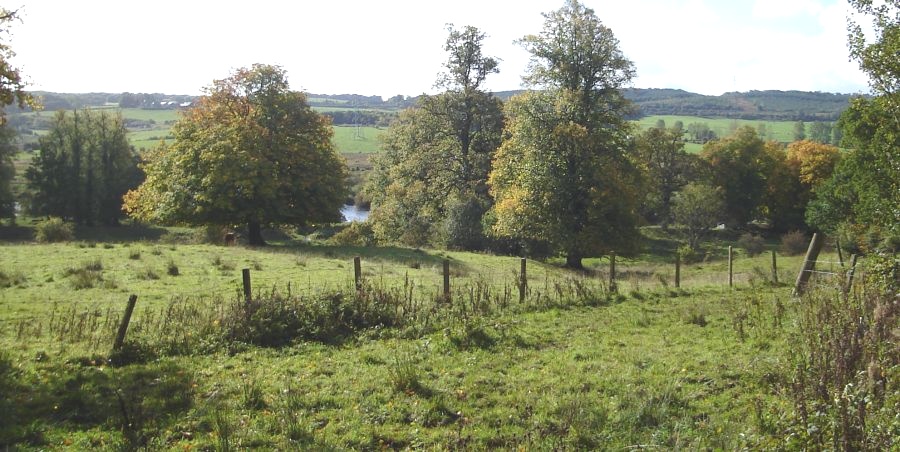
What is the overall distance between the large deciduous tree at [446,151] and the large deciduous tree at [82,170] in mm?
33924

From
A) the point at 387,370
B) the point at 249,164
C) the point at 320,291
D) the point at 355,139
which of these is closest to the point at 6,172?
the point at 249,164

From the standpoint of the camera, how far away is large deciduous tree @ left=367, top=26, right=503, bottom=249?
139 feet

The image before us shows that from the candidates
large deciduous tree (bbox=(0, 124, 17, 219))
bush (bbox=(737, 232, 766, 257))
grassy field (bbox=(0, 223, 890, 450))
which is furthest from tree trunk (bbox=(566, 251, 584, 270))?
large deciduous tree (bbox=(0, 124, 17, 219))

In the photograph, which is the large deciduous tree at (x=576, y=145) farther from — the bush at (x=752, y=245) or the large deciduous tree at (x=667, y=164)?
the large deciduous tree at (x=667, y=164)

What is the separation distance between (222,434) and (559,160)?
27.1 m

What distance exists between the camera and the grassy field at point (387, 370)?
25.4 feet

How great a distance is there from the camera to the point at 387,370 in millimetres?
10742

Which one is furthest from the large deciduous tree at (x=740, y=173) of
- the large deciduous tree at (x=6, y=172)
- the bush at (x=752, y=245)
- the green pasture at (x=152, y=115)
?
the green pasture at (x=152, y=115)

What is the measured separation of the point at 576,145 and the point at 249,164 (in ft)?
57.5

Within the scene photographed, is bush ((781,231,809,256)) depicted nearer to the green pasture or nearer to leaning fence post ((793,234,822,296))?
leaning fence post ((793,234,822,296))

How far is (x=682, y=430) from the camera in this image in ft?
24.8

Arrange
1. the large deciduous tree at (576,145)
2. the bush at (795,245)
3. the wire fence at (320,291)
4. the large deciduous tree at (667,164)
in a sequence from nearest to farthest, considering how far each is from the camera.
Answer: the wire fence at (320,291), the large deciduous tree at (576,145), the bush at (795,245), the large deciduous tree at (667,164)

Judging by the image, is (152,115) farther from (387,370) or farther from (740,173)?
(387,370)

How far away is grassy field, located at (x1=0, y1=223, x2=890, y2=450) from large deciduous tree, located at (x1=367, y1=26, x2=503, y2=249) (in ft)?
77.1
